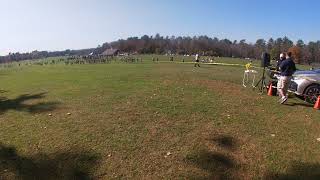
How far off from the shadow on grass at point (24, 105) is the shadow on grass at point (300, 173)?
378 inches

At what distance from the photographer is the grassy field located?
877 cm

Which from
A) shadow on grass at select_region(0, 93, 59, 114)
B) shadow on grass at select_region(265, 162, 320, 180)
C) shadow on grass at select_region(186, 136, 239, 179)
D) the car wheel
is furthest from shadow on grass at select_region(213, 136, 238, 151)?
shadow on grass at select_region(0, 93, 59, 114)

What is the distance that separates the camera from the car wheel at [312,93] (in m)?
14.8

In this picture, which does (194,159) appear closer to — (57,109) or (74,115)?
(74,115)

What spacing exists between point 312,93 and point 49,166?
433 inches

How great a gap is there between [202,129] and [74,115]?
4.93 metres

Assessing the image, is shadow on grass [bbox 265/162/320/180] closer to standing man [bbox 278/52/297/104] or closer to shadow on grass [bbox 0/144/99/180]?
shadow on grass [bbox 0/144/99/180]

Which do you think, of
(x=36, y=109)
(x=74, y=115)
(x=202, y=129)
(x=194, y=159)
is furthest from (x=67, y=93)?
(x=194, y=159)

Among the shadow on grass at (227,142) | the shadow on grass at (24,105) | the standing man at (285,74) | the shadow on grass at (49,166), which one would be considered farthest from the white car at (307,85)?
the shadow on grass at (24,105)

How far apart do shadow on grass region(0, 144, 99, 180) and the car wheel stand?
9.77 metres

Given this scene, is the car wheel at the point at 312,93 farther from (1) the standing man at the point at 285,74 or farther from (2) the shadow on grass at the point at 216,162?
(2) the shadow on grass at the point at 216,162

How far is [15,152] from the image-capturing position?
33.3ft

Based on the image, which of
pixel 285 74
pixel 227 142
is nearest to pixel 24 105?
pixel 227 142

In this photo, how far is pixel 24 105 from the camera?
16016mm
